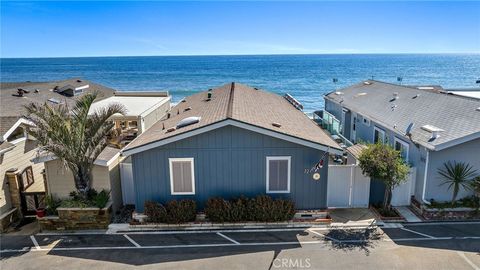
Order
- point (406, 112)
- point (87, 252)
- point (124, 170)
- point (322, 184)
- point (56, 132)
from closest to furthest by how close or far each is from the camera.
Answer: point (87, 252) → point (56, 132) → point (322, 184) → point (124, 170) → point (406, 112)

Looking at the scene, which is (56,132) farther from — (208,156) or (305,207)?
(305,207)

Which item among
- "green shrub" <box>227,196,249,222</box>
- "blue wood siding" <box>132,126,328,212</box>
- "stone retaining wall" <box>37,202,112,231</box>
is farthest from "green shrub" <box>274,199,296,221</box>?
"stone retaining wall" <box>37,202,112,231</box>

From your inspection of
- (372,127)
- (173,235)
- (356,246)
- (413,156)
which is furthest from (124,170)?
(372,127)

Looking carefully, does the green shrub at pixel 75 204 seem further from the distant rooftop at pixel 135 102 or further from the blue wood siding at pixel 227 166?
the distant rooftop at pixel 135 102

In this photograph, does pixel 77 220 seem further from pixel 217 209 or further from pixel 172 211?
pixel 217 209

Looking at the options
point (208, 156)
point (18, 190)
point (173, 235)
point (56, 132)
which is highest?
point (56, 132)

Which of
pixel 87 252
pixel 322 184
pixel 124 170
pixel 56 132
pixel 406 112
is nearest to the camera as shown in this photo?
pixel 87 252
